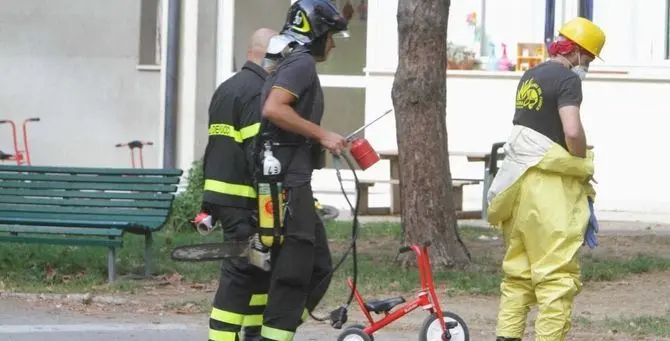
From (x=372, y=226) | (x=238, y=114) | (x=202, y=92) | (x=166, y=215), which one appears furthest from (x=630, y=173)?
(x=238, y=114)

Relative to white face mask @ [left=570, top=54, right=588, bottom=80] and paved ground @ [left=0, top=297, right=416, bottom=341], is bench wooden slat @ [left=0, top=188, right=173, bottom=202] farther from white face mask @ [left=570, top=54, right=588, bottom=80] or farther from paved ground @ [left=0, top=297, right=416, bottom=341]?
→ white face mask @ [left=570, top=54, right=588, bottom=80]

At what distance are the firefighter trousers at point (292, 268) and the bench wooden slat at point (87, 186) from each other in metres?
3.98

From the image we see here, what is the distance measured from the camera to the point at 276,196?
632cm

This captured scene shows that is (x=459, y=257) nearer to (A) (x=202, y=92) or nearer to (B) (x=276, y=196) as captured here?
(B) (x=276, y=196)

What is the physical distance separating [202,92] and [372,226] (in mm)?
3177

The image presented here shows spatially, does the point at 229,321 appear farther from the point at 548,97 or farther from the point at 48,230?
the point at 48,230

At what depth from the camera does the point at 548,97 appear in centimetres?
691

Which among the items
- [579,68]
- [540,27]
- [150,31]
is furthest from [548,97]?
[150,31]

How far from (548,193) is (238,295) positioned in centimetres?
162

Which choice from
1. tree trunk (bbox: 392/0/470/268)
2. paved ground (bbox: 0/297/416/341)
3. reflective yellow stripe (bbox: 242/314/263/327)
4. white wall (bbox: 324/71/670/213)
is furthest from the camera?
white wall (bbox: 324/71/670/213)

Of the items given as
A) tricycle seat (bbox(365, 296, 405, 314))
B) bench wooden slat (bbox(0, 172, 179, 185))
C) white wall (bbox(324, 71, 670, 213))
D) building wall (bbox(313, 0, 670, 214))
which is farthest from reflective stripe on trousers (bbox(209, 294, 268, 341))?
white wall (bbox(324, 71, 670, 213))

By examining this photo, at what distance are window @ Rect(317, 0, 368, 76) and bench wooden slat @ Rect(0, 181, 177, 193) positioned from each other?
17.0 ft

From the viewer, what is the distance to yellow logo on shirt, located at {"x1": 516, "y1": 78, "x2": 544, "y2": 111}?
6.96 m

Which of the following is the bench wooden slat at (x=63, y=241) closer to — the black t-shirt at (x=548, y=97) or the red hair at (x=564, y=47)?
the black t-shirt at (x=548, y=97)
